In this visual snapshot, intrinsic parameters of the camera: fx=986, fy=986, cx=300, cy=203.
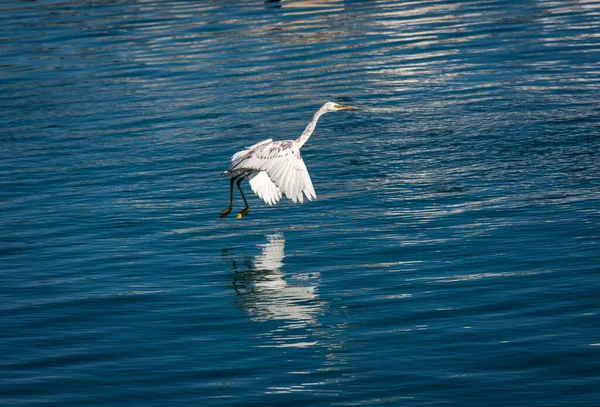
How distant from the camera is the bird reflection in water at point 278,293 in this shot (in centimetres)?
1026

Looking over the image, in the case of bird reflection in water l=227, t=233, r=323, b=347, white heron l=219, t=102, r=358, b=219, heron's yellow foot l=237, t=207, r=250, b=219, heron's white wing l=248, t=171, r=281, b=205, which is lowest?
bird reflection in water l=227, t=233, r=323, b=347

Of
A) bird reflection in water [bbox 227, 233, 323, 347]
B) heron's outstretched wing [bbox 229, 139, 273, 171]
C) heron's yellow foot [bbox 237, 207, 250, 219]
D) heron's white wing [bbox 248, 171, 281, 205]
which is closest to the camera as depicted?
bird reflection in water [bbox 227, 233, 323, 347]

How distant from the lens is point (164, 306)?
11133 mm

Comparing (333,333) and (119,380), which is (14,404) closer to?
(119,380)

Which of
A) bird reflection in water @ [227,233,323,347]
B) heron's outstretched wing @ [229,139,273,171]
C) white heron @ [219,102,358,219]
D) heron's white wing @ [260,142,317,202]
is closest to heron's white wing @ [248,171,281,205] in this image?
white heron @ [219,102,358,219]

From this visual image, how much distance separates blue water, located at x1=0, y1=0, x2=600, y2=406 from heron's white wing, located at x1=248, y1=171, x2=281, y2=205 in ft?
0.95

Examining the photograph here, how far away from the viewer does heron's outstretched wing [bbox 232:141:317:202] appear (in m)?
13.1

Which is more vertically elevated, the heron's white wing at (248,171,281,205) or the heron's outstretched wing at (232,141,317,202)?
the heron's outstretched wing at (232,141,317,202)

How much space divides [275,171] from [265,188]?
1350mm

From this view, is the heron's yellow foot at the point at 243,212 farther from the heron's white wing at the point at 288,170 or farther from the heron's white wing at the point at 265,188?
the heron's white wing at the point at 288,170

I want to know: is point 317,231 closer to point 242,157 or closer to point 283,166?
point 283,166

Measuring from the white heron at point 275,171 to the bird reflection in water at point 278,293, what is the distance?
827 millimetres

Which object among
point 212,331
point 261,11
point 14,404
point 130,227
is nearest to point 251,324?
point 212,331

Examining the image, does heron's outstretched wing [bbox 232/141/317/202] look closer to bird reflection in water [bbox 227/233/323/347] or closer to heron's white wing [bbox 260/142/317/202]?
heron's white wing [bbox 260/142/317/202]
